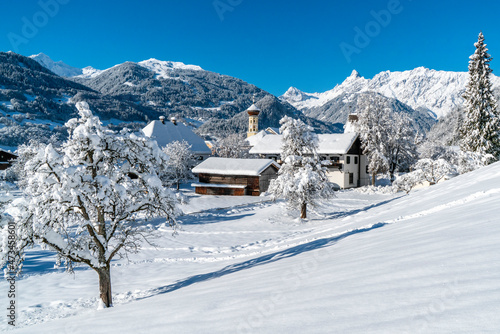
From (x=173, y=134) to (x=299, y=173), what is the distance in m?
47.2

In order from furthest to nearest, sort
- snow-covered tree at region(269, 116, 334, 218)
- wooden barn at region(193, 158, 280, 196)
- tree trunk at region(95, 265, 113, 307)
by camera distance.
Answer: wooden barn at region(193, 158, 280, 196) → snow-covered tree at region(269, 116, 334, 218) → tree trunk at region(95, 265, 113, 307)

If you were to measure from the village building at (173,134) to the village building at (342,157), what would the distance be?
2021 centimetres

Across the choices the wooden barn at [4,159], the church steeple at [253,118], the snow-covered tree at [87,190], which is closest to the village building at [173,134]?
the wooden barn at [4,159]

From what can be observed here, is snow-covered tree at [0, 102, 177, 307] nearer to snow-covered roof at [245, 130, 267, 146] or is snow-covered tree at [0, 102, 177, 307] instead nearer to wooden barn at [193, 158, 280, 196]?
wooden barn at [193, 158, 280, 196]

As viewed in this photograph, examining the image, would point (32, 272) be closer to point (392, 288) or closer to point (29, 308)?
point (29, 308)

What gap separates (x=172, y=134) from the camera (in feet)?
214

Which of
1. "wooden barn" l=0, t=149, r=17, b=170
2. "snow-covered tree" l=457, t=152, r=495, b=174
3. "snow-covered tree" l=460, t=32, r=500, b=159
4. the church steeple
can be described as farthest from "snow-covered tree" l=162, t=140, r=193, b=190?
the church steeple

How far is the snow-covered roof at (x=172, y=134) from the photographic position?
63.7m

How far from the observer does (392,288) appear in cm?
354

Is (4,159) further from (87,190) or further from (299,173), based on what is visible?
(87,190)

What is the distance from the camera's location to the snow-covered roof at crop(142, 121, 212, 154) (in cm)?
6372

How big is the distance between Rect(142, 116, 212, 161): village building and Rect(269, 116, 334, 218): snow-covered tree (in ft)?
140

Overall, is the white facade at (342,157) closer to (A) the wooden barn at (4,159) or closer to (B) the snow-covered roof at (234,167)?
(B) the snow-covered roof at (234,167)

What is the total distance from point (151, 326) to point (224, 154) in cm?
6419
